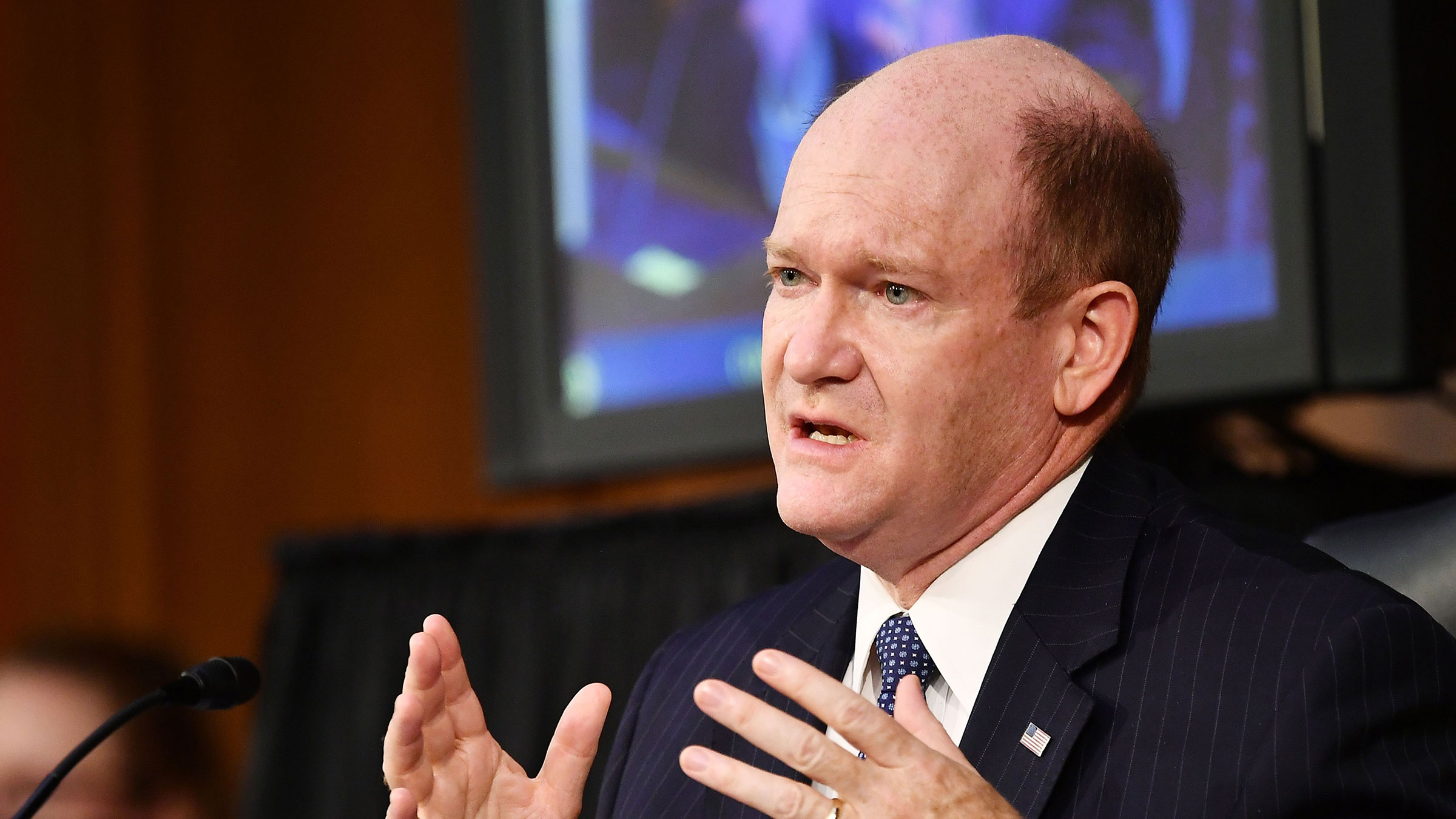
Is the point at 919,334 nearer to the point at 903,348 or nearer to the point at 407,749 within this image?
the point at 903,348

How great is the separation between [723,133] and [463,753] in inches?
86.1

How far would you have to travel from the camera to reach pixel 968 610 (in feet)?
4.94

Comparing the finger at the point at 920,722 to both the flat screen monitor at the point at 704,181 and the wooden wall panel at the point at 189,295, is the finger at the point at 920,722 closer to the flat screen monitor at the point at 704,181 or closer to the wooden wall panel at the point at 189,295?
the flat screen monitor at the point at 704,181

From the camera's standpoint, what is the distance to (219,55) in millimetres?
4918

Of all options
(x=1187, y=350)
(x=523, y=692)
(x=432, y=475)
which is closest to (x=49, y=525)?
(x=432, y=475)

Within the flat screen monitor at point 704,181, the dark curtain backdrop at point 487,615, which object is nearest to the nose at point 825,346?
the flat screen monitor at point 704,181

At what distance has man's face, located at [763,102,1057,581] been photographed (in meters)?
1.47

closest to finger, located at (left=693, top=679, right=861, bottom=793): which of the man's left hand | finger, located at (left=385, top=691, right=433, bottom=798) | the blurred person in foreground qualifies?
the man's left hand

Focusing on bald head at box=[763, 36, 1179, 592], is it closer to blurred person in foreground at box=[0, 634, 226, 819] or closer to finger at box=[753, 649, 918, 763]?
finger at box=[753, 649, 918, 763]

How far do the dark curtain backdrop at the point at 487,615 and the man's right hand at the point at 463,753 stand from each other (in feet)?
4.54

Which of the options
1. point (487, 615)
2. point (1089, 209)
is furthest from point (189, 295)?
point (1089, 209)

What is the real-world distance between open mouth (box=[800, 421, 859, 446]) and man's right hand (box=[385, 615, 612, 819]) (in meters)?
0.31

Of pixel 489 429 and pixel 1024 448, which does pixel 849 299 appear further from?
pixel 489 429

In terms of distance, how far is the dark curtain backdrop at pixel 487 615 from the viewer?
3137mm
